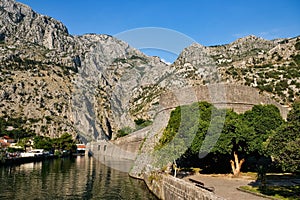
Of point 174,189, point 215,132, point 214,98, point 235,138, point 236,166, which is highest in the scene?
point 214,98

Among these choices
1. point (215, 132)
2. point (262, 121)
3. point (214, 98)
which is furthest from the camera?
point (214, 98)

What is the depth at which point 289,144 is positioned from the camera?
1294 cm

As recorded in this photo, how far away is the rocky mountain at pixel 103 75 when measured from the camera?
78.5 m

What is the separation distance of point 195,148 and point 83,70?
10504cm

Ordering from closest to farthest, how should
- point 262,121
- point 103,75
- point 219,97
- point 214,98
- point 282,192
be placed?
point 282,192 → point 262,121 → point 214,98 → point 219,97 → point 103,75

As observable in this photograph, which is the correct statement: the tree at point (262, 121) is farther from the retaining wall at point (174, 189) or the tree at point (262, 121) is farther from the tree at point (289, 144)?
the tree at point (289, 144)

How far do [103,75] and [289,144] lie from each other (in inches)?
3939

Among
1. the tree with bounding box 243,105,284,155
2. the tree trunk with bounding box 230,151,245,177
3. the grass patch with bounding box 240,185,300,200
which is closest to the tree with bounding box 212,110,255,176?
the tree trunk with bounding box 230,151,245,177

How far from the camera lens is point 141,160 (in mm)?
30656

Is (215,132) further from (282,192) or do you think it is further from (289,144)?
(289,144)

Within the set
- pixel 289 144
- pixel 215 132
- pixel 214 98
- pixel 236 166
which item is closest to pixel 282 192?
pixel 289 144

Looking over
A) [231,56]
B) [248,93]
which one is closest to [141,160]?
[248,93]

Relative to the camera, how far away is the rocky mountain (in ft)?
258

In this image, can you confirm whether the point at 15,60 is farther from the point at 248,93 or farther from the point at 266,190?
the point at 266,190
